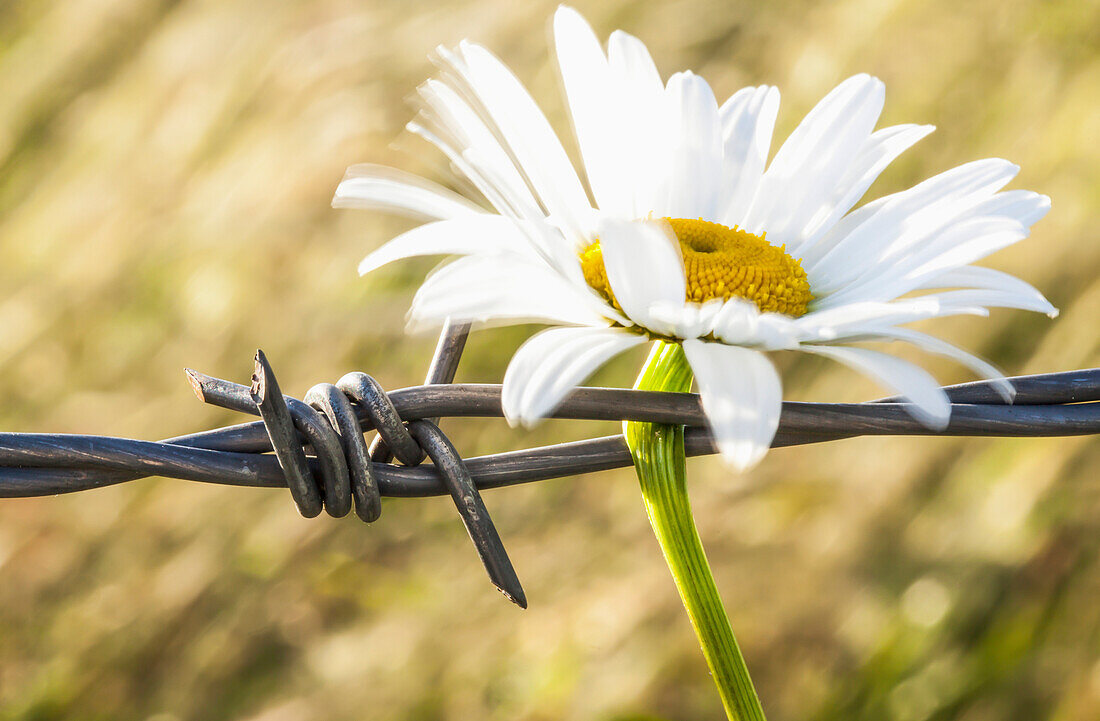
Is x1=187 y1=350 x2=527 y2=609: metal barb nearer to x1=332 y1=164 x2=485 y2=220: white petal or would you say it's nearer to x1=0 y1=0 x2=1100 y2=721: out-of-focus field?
x1=332 y1=164 x2=485 y2=220: white petal

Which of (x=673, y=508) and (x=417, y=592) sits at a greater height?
(x=673, y=508)

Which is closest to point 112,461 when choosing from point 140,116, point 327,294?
point 327,294

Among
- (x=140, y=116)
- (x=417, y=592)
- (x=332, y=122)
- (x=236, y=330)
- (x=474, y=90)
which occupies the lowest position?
(x=417, y=592)

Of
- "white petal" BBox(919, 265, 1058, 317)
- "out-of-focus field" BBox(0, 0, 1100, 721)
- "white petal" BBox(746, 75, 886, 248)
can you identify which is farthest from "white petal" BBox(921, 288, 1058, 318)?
"out-of-focus field" BBox(0, 0, 1100, 721)

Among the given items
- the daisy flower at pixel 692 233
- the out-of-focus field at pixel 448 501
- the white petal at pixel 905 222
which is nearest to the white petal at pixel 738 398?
the daisy flower at pixel 692 233

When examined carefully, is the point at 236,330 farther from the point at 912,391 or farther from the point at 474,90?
the point at 912,391
